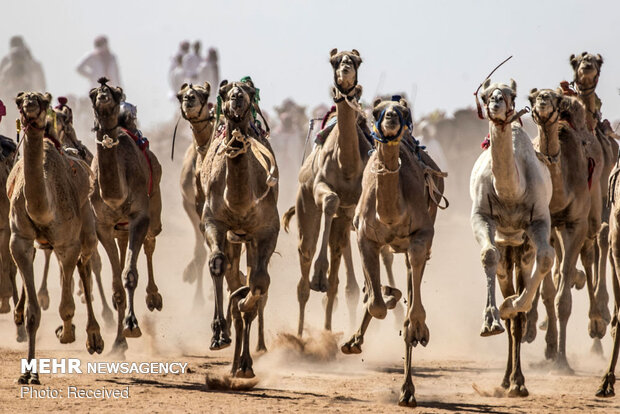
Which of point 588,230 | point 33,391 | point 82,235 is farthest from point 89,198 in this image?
point 588,230

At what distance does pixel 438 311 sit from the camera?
17219 millimetres

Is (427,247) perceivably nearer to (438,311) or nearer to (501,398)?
(501,398)

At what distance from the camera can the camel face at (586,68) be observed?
14.3 metres

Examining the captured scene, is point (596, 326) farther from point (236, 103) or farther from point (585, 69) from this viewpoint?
point (236, 103)

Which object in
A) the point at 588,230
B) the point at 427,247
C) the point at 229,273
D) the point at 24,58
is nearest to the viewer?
the point at 427,247

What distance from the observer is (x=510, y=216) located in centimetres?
1083

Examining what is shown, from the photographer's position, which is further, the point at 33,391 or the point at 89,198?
the point at 89,198

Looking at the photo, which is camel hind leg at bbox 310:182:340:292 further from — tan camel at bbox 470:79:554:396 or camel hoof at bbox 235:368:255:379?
tan camel at bbox 470:79:554:396

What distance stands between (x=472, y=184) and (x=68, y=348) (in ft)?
17.2

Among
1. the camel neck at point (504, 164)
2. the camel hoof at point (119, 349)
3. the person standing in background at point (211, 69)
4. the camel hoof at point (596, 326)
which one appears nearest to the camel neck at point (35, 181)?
the camel hoof at point (119, 349)

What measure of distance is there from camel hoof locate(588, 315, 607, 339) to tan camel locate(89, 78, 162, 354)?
470 centimetres

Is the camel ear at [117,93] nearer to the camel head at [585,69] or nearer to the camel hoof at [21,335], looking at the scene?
the camel hoof at [21,335]

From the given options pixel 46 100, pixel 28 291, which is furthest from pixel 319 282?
pixel 46 100

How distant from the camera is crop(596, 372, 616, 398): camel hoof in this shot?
35.7 ft
